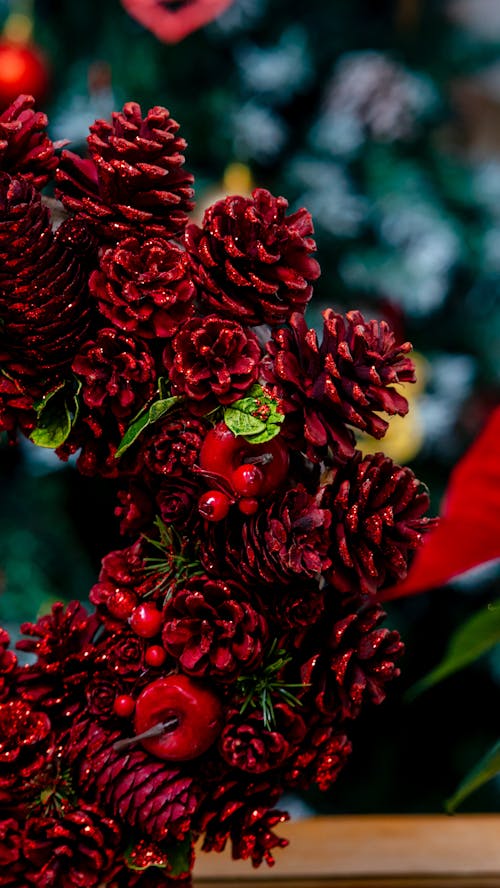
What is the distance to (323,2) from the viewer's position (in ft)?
3.86

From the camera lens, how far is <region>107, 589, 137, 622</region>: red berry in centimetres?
55

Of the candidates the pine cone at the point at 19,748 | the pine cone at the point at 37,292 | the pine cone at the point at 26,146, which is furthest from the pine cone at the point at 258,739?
the pine cone at the point at 26,146

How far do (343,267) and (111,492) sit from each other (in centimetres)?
41

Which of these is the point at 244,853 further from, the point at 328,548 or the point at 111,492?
the point at 111,492

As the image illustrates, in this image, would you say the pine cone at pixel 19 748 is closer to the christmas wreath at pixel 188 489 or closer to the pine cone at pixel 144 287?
the christmas wreath at pixel 188 489

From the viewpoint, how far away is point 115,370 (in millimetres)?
513

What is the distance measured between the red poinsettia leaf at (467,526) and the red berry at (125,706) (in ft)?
0.84

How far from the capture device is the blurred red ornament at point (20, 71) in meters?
1.00

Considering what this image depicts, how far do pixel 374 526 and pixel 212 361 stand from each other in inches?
4.9

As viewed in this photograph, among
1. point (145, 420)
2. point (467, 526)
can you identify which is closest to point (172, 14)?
point (145, 420)

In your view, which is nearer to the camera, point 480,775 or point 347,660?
point 480,775

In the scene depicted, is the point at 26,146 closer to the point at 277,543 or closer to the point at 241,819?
the point at 277,543

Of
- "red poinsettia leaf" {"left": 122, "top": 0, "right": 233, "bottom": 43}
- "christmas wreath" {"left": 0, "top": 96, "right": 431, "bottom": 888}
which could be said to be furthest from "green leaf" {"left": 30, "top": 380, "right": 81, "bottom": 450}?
"red poinsettia leaf" {"left": 122, "top": 0, "right": 233, "bottom": 43}

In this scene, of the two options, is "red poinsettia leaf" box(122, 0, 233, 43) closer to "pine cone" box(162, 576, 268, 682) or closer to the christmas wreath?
the christmas wreath
